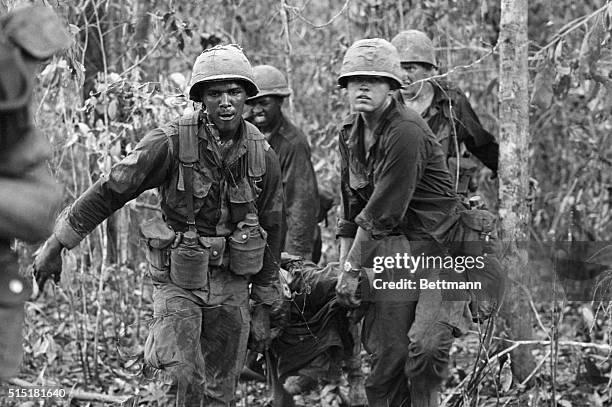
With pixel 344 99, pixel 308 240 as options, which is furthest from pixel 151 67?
pixel 308 240

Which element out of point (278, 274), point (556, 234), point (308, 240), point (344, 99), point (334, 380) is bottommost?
point (334, 380)

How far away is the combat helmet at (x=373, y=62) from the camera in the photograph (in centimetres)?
688

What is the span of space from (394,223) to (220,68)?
52.7 inches

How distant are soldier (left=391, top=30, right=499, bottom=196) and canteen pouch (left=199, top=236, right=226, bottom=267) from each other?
Result: 2.39 meters

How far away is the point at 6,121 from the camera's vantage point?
333 centimetres

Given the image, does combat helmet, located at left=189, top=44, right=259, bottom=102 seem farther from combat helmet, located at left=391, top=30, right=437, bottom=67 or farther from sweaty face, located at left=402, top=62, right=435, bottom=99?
combat helmet, located at left=391, top=30, right=437, bottom=67

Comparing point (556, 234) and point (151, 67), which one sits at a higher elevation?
point (151, 67)

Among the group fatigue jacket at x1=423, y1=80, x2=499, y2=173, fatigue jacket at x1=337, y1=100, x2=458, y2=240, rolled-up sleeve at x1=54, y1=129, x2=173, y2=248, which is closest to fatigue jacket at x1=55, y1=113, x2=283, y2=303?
rolled-up sleeve at x1=54, y1=129, x2=173, y2=248

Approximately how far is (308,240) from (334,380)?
1.29 m

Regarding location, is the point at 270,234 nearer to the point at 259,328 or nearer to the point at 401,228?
the point at 259,328

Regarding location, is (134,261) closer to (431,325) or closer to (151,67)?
(151,67)

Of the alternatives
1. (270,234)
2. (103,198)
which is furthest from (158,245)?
(270,234)

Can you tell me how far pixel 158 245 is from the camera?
21.2 ft

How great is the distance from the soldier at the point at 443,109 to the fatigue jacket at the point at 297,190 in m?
0.89
